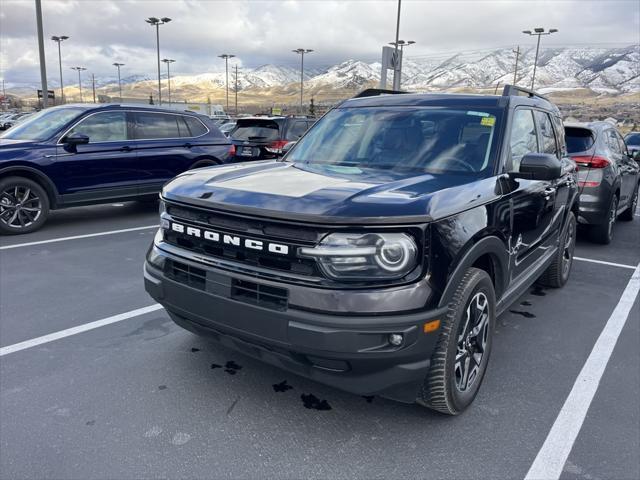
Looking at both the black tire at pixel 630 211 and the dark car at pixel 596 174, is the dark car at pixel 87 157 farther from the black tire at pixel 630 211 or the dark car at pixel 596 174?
the black tire at pixel 630 211

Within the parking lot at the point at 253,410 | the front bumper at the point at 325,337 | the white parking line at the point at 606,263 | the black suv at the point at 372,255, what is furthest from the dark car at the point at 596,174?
the front bumper at the point at 325,337

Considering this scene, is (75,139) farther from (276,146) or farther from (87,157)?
(276,146)

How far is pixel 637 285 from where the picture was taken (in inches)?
221

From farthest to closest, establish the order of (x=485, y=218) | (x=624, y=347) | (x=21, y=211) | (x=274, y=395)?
(x=21, y=211) → (x=624, y=347) → (x=274, y=395) → (x=485, y=218)

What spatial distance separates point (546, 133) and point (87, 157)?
20.3 ft

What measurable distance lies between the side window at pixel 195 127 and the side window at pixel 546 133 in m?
6.21

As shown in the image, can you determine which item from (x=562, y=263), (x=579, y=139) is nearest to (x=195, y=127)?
(x=579, y=139)

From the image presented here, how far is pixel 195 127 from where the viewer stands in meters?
9.04

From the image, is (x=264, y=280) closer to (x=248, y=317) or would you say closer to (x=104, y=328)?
(x=248, y=317)

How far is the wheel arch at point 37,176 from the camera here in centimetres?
686

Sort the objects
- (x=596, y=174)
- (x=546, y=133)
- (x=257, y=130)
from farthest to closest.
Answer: (x=257, y=130), (x=596, y=174), (x=546, y=133)

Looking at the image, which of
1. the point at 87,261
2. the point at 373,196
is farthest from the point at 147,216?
the point at 373,196

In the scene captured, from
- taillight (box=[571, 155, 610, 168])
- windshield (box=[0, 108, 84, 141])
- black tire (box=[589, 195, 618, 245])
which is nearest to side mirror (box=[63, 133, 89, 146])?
windshield (box=[0, 108, 84, 141])

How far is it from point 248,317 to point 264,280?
0.20m
